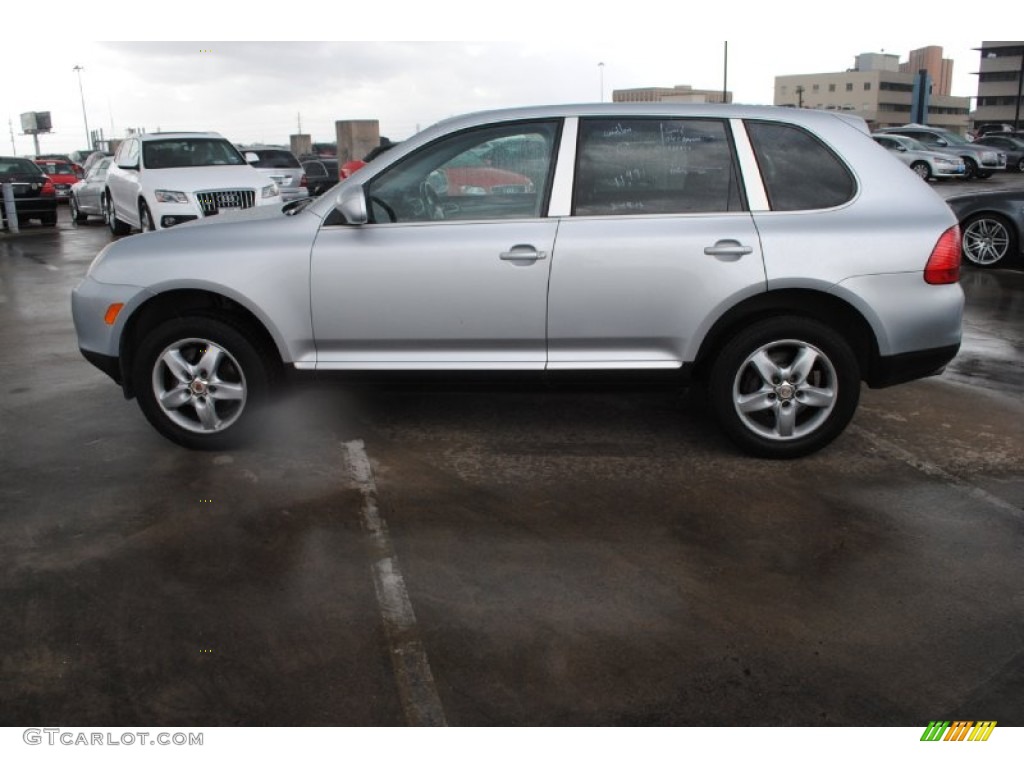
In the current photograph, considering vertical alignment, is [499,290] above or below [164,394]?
above

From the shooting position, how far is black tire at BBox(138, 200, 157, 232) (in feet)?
47.4

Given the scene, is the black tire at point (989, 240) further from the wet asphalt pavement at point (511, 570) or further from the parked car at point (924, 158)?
Answer: the parked car at point (924, 158)

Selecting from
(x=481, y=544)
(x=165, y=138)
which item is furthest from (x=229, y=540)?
(x=165, y=138)

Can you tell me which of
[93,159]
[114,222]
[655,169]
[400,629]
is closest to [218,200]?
[114,222]

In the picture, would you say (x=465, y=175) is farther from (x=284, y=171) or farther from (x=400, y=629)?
(x=284, y=171)

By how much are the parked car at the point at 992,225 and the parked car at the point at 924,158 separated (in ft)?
64.2

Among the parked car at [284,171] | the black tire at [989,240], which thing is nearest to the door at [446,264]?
the black tire at [989,240]

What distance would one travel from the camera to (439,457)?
4.96m

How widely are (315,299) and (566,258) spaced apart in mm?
1295

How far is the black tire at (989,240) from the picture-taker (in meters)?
11.0

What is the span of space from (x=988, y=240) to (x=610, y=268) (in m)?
8.61

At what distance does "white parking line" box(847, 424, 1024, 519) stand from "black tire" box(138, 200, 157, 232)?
39.9 ft

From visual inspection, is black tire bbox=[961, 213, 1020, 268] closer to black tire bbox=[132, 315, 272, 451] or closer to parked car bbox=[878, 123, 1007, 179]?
black tire bbox=[132, 315, 272, 451]

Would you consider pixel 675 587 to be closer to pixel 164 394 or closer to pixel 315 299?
pixel 315 299
